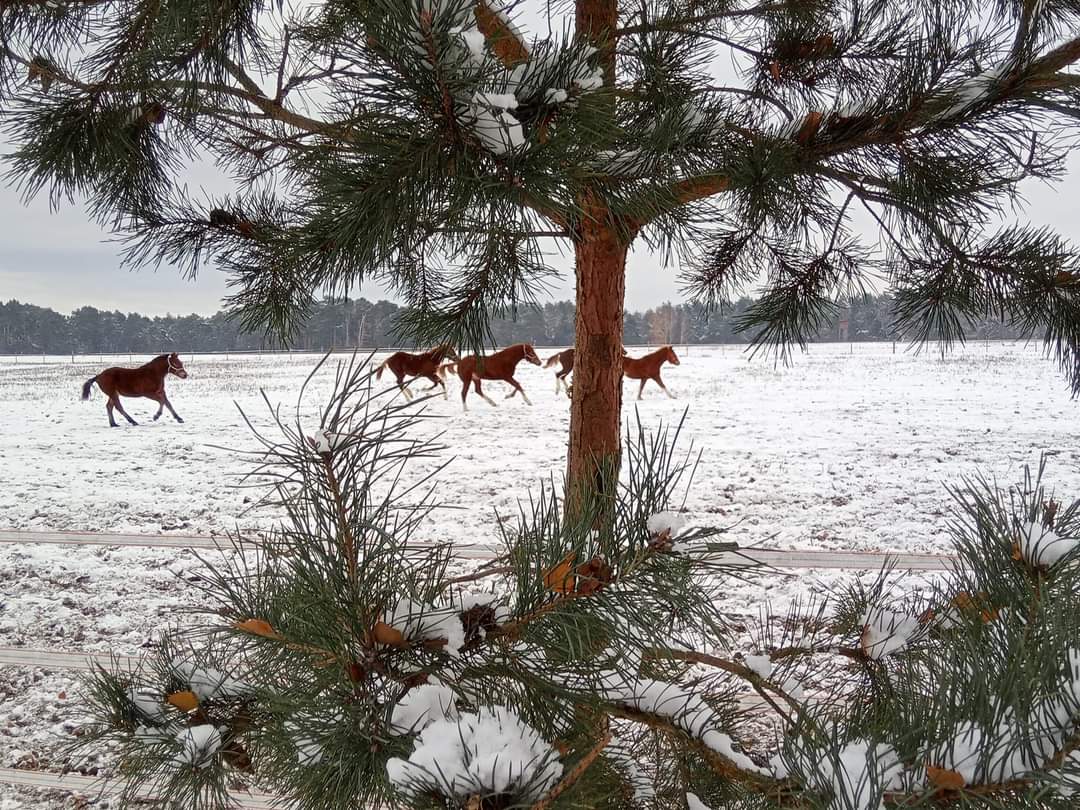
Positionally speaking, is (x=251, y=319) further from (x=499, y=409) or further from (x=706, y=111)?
(x=499, y=409)

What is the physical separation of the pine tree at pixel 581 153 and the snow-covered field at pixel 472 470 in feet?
1.08

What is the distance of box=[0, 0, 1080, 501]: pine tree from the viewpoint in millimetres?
449

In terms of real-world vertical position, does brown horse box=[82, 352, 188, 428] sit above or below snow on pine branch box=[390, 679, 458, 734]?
above

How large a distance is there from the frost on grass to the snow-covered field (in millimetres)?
651

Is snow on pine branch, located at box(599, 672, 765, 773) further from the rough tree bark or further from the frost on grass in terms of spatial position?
the rough tree bark

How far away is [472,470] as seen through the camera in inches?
139

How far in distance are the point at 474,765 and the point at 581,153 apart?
426 millimetres

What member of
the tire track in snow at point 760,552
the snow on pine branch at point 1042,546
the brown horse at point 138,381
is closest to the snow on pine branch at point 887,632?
the snow on pine branch at point 1042,546

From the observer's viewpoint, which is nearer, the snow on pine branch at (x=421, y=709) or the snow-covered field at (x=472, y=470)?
the snow on pine branch at (x=421, y=709)

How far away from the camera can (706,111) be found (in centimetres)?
86

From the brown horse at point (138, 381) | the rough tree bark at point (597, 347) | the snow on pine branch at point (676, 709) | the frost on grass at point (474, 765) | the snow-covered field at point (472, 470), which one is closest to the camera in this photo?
the frost on grass at point (474, 765)

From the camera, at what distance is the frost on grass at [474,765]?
0.32 meters

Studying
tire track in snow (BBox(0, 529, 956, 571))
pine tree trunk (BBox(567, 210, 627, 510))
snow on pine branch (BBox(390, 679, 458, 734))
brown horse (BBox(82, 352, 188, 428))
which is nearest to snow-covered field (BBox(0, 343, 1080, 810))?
tire track in snow (BBox(0, 529, 956, 571))

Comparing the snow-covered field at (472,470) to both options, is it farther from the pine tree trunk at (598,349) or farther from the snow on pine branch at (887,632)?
the pine tree trunk at (598,349)
